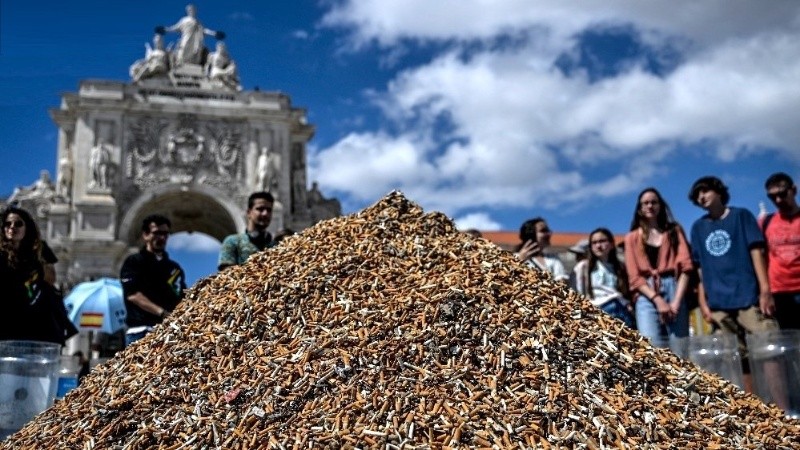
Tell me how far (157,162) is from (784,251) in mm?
26496

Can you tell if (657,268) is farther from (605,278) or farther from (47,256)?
(47,256)

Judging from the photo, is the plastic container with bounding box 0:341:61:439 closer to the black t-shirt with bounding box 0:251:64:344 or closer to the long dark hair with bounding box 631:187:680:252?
the black t-shirt with bounding box 0:251:64:344

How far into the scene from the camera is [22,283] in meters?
5.46

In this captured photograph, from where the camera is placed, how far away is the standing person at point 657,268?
6.00m

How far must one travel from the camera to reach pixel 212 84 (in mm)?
30844

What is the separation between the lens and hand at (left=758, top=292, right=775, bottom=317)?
5.72 meters

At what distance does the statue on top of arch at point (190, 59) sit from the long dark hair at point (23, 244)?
26.3 meters

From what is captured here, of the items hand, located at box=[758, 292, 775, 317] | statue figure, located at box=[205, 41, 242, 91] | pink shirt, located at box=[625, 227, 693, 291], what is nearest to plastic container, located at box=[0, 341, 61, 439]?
pink shirt, located at box=[625, 227, 693, 291]

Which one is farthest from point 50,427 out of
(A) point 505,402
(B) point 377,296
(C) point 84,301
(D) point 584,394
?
(C) point 84,301

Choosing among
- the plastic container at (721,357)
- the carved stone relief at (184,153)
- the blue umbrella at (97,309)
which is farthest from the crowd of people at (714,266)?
the carved stone relief at (184,153)

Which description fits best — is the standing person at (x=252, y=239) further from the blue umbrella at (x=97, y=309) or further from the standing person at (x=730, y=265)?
the blue umbrella at (x=97, y=309)

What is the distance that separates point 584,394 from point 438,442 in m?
0.74

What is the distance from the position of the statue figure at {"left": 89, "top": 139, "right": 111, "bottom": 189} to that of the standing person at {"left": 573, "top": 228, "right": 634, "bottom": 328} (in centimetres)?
2500

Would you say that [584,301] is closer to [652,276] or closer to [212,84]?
[652,276]
